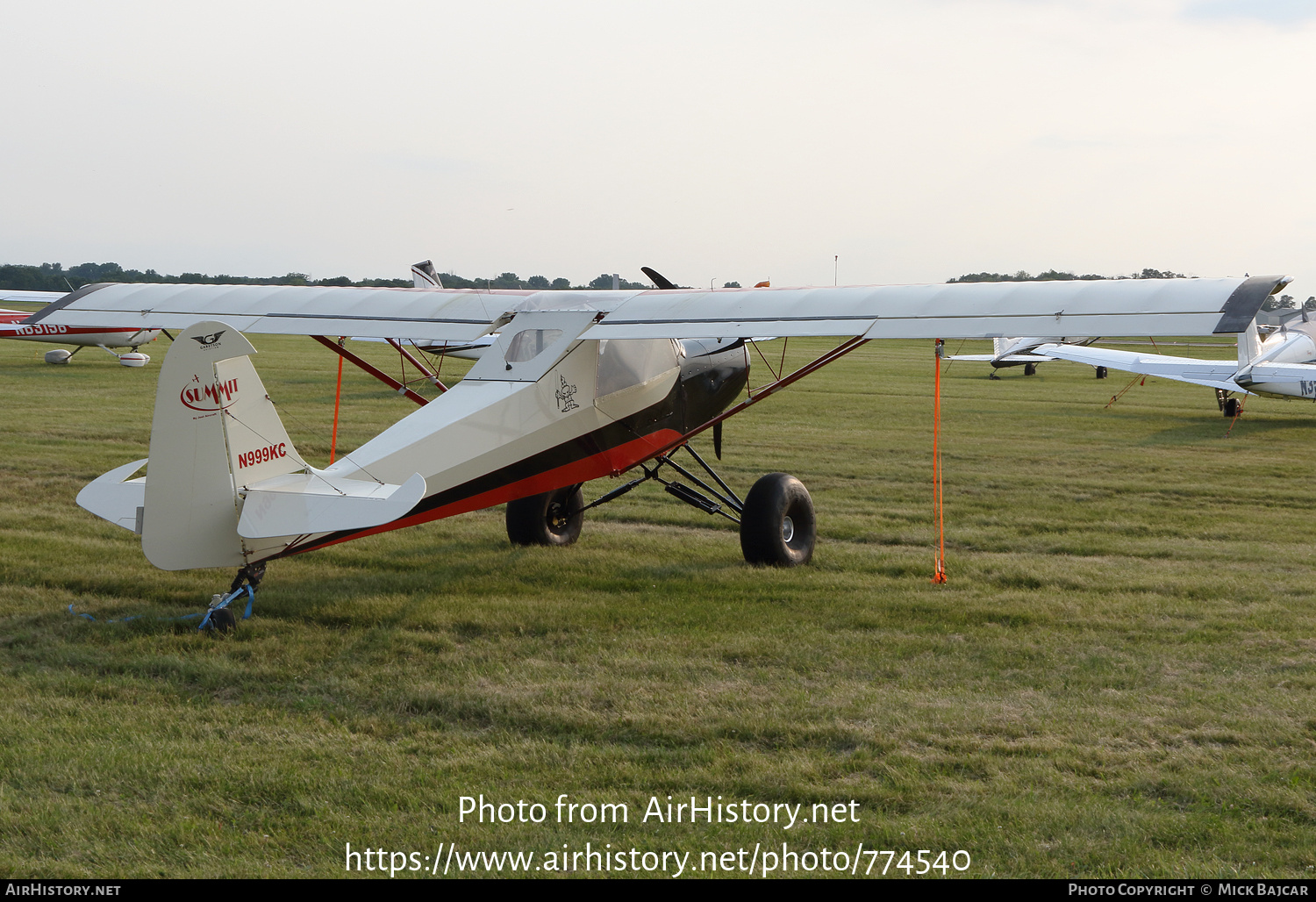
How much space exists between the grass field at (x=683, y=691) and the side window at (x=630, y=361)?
156 centimetres

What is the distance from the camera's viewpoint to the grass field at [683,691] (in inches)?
157

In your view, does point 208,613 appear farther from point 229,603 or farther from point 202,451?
point 202,451

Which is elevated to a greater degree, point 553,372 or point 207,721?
point 553,372

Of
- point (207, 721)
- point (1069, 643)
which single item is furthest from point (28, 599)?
point (1069, 643)

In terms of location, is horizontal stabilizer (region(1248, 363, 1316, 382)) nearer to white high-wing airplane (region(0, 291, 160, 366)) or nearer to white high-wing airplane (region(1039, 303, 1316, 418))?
white high-wing airplane (region(1039, 303, 1316, 418))

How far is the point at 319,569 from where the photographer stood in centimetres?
829

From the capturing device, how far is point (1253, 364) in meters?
20.9

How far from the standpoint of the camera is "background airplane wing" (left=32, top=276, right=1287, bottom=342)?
6801 millimetres

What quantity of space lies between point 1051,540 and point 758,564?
3.07 metres

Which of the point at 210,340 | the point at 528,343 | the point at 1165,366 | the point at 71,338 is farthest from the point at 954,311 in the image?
the point at 71,338

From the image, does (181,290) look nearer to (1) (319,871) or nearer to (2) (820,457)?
(1) (319,871)

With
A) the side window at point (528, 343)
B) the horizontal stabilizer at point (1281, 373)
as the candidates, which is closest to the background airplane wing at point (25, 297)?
the side window at point (528, 343)

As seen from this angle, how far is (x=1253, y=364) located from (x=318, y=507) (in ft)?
67.7

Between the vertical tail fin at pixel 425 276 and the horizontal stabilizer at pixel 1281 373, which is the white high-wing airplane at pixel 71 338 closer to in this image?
the vertical tail fin at pixel 425 276
